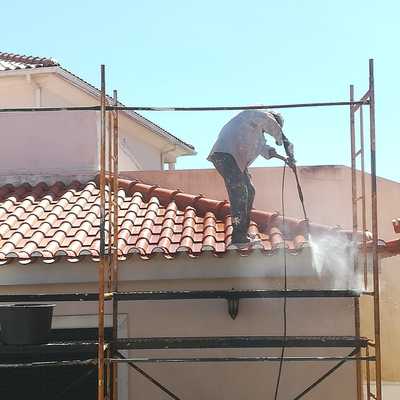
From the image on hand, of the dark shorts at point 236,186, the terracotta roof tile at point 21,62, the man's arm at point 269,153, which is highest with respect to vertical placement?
the terracotta roof tile at point 21,62

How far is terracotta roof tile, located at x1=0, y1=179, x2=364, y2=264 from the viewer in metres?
7.07

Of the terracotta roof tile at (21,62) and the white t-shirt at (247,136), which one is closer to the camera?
the white t-shirt at (247,136)

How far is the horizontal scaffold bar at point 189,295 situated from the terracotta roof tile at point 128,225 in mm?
421

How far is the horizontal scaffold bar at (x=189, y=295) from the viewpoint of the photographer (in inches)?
258

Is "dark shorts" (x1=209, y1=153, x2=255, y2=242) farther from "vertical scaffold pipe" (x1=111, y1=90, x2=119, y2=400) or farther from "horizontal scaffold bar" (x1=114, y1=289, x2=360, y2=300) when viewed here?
"vertical scaffold pipe" (x1=111, y1=90, x2=119, y2=400)

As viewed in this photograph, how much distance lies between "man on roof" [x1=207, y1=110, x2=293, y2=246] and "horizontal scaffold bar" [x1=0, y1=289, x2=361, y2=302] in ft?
1.92

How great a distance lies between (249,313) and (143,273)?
1204mm

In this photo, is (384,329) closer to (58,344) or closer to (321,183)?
(321,183)

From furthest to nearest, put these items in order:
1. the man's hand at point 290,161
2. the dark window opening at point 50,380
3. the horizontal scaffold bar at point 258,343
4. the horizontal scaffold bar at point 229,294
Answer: the dark window opening at point 50,380, the man's hand at point 290,161, the horizontal scaffold bar at point 229,294, the horizontal scaffold bar at point 258,343

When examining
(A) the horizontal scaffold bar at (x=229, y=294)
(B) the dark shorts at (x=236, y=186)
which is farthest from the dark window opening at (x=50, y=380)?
(B) the dark shorts at (x=236, y=186)

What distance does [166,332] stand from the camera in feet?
23.9

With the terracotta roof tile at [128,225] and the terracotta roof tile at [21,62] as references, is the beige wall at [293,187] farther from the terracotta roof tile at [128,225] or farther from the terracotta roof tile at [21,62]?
the terracotta roof tile at [21,62]

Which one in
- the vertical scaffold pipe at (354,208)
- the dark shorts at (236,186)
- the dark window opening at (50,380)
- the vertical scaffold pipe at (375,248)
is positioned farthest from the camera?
the dark window opening at (50,380)

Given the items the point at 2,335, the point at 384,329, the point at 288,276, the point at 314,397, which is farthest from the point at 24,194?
the point at 384,329
